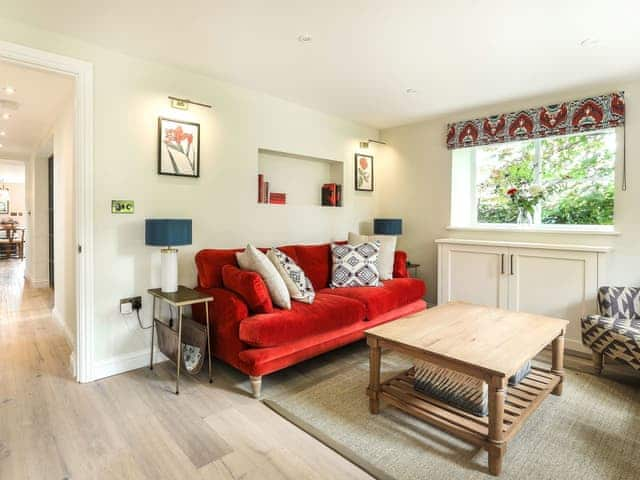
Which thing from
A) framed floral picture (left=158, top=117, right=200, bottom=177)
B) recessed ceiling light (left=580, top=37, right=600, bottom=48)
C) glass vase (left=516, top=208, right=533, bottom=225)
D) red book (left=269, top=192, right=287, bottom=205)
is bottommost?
glass vase (left=516, top=208, right=533, bottom=225)

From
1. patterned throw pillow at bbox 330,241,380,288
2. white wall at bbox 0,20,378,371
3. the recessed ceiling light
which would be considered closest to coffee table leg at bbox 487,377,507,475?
patterned throw pillow at bbox 330,241,380,288

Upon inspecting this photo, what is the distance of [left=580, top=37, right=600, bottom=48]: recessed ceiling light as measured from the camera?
241 centimetres

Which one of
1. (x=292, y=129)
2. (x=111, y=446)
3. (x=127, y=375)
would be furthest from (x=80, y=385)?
(x=292, y=129)

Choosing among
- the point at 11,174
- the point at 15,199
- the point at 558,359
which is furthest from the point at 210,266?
the point at 15,199

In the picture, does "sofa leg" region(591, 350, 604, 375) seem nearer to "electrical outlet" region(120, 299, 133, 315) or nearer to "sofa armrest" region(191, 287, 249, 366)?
"sofa armrest" region(191, 287, 249, 366)

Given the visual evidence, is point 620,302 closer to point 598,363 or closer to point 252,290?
point 598,363

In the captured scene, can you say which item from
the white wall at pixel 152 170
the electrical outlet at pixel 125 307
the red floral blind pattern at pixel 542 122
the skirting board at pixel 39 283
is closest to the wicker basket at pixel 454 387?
the white wall at pixel 152 170

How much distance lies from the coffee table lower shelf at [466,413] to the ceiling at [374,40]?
86.9 inches

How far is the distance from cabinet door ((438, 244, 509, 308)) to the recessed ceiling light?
1.82 meters

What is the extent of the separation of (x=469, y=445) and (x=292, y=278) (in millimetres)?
1651

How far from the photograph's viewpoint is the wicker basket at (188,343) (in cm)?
250

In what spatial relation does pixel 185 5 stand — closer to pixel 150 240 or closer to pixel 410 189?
pixel 150 240

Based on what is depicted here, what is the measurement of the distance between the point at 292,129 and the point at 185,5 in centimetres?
184

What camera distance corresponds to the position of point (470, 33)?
7.72 feet
